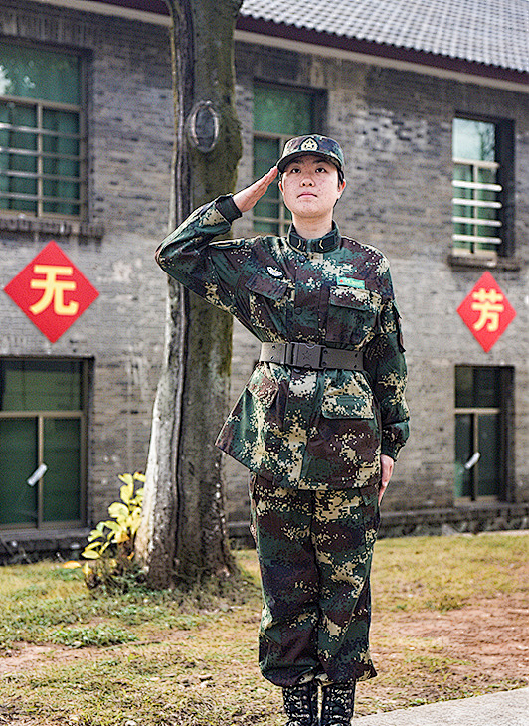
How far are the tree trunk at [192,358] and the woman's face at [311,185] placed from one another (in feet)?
9.64

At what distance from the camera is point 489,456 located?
39.5 ft

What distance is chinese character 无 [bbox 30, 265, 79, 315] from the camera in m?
8.89

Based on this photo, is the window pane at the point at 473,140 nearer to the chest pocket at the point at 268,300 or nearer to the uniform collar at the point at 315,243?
the uniform collar at the point at 315,243

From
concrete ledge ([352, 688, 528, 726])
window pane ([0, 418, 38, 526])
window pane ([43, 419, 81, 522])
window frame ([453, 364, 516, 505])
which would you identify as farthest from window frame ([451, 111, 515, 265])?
concrete ledge ([352, 688, 528, 726])

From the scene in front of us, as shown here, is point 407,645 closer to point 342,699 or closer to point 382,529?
point 342,699

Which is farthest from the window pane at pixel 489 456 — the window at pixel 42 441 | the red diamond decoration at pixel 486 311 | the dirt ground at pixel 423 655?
the window at pixel 42 441

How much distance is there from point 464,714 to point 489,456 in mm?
8465

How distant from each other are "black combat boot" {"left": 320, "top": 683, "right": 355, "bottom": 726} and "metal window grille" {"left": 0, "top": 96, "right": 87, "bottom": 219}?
695 cm

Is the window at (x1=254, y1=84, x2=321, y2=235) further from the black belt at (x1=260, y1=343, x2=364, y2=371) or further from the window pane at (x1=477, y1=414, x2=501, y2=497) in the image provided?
the black belt at (x1=260, y1=343, x2=364, y2=371)

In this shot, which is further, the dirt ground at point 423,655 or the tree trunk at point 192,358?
the tree trunk at point 192,358

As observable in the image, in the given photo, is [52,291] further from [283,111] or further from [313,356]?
[313,356]

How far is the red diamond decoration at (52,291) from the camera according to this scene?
882 centimetres

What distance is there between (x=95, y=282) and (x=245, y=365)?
76.0 inches

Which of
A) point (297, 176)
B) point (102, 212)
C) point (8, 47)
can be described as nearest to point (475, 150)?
Answer: point (102, 212)
